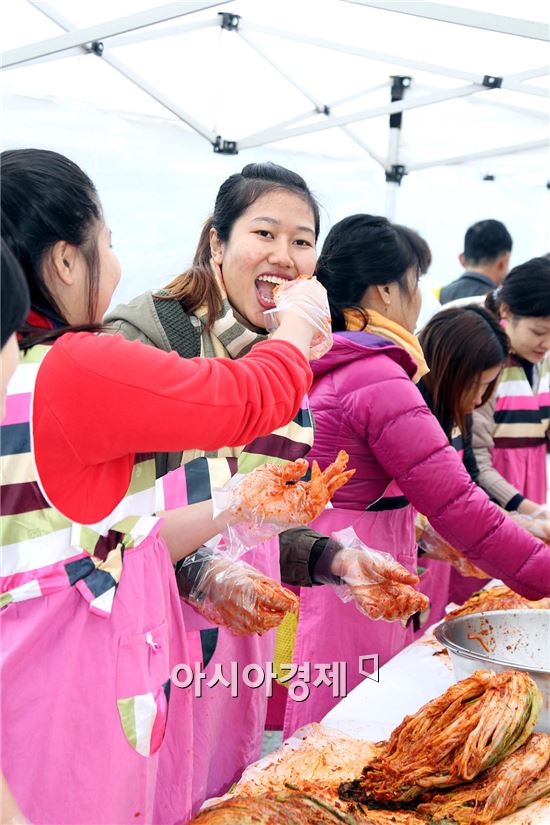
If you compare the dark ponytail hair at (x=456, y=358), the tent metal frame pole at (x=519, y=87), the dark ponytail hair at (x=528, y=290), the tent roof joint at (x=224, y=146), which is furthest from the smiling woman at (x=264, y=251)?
the tent roof joint at (x=224, y=146)

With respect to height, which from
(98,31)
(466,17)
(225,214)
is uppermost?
(98,31)

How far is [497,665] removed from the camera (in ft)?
5.40

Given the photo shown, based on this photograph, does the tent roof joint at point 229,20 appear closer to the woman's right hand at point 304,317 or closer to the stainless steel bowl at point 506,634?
the woman's right hand at point 304,317

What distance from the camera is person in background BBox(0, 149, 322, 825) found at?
1.09m

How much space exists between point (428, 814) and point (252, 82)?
443 centimetres

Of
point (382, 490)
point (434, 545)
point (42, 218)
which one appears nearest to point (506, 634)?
point (382, 490)

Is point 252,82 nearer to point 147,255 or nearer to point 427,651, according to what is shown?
point 147,255

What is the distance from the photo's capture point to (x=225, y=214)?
6.25 ft

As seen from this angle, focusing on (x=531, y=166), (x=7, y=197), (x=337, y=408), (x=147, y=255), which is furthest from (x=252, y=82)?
(x=7, y=197)

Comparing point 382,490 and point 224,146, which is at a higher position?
point 224,146

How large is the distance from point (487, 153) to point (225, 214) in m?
4.34

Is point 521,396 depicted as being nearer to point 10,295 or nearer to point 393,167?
point 393,167

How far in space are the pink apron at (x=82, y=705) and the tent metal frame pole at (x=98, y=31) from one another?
2648 mm

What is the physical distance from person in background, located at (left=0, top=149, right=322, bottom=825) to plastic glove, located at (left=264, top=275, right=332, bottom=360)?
0.05 meters
